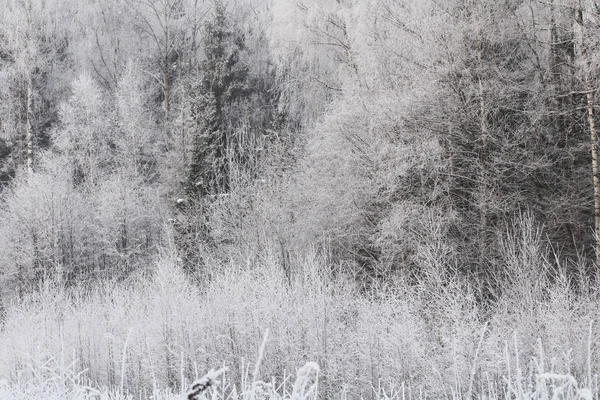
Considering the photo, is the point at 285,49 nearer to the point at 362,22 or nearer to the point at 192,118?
the point at 362,22

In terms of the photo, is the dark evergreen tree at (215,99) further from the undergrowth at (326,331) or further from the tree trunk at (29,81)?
the undergrowth at (326,331)

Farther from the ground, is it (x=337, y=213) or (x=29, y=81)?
(x=29, y=81)

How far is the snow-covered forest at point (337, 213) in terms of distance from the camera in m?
10.3

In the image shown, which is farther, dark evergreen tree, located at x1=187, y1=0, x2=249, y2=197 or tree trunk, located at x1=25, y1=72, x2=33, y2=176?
tree trunk, located at x1=25, y1=72, x2=33, y2=176

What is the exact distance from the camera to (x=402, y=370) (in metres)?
9.78

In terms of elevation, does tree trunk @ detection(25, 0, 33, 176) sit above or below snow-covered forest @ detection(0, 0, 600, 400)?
above

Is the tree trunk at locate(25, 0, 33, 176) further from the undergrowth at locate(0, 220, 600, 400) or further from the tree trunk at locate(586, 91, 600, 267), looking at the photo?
the tree trunk at locate(586, 91, 600, 267)

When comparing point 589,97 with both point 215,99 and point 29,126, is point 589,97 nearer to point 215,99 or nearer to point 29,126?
point 215,99

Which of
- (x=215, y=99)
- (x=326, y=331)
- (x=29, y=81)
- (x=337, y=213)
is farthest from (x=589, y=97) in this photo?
(x=29, y=81)

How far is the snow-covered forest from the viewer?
1027cm

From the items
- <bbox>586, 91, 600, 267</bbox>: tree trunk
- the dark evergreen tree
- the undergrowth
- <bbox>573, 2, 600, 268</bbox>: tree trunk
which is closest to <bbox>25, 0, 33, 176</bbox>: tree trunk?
the dark evergreen tree

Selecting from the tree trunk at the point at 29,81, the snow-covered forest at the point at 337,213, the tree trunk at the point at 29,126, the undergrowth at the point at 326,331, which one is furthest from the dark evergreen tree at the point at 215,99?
the undergrowth at the point at 326,331

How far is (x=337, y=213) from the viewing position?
16.5 m

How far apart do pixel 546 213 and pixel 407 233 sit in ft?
12.2
